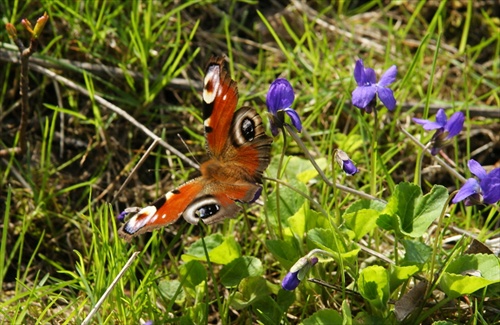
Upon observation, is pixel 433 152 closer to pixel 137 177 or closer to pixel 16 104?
pixel 137 177

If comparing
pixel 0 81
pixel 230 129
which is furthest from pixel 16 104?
pixel 230 129

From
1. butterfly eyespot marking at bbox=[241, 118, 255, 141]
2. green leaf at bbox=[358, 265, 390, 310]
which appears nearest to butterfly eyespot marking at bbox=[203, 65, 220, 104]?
butterfly eyespot marking at bbox=[241, 118, 255, 141]

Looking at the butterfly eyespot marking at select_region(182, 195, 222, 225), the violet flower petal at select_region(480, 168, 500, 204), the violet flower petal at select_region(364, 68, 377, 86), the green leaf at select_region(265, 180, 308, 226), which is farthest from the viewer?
the green leaf at select_region(265, 180, 308, 226)

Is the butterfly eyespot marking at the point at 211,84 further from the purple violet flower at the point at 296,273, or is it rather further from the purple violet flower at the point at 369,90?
the purple violet flower at the point at 296,273

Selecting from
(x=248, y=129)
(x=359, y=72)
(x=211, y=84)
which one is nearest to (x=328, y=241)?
(x=248, y=129)

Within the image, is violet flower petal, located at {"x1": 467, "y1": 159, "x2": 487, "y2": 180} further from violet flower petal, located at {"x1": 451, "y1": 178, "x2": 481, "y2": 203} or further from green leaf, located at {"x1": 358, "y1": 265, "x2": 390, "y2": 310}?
green leaf, located at {"x1": 358, "y1": 265, "x2": 390, "y2": 310}

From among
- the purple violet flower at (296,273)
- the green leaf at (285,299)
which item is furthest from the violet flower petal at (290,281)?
the green leaf at (285,299)
